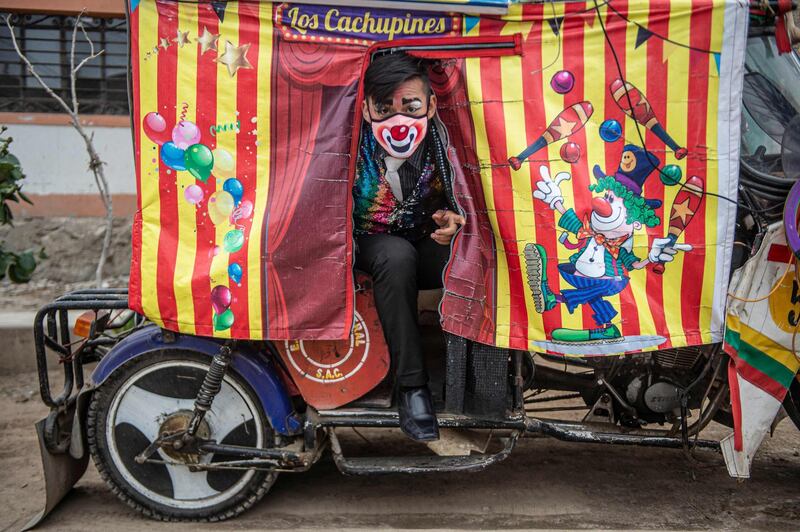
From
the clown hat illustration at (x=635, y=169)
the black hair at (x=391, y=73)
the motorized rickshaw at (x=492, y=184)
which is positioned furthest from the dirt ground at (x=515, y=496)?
the black hair at (x=391, y=73)

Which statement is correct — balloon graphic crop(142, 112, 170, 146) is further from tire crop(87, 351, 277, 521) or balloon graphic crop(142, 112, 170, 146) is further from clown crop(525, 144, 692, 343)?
clown crop(525, 144, 692, 343)

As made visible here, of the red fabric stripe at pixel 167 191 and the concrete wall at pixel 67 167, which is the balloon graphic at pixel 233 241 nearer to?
the red fabric stripe at pixel 167 191

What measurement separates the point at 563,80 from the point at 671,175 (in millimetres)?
593

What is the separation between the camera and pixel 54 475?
10.8ft

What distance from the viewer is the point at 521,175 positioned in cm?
305

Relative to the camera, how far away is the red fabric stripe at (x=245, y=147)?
9.78 feet

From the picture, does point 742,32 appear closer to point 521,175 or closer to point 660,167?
point 660,167

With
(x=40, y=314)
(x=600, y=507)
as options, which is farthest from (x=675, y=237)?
(x=40, y=314)

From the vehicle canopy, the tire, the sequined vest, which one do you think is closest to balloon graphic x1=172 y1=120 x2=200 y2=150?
the vehicle canopy

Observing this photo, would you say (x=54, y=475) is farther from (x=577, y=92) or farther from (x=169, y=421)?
(x=577, y=92)

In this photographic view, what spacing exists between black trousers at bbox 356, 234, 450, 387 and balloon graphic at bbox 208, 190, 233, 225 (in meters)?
0.60

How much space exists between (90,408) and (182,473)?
0.51 metres

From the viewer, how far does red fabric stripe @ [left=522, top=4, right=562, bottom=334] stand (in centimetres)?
298

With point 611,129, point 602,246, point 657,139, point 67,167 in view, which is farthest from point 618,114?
point 67,167
